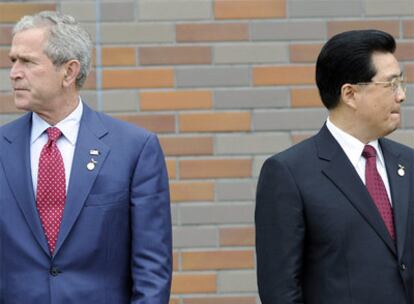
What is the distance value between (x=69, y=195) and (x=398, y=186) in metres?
1.16

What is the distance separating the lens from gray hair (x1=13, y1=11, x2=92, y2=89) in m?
4.19

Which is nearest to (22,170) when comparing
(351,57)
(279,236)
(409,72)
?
(279,236)

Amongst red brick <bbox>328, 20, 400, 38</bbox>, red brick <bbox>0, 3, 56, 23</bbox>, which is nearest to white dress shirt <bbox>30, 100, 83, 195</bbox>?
red brick <bbox>0, 3, 56, 23</bbox>

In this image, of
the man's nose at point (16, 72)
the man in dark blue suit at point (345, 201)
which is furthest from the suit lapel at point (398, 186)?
the man's nose at point (16, 72)

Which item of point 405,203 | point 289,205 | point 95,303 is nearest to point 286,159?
point 289,205

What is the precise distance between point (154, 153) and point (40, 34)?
580mm

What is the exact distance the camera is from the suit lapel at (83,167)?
13.4 ft

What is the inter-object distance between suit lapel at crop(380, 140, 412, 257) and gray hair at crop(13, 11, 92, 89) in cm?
113

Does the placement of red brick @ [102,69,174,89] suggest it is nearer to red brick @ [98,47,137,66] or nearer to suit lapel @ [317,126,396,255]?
red brick @ [98,47,137,66]

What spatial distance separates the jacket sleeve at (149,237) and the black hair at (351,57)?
0.70 m

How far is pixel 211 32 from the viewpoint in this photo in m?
5.46

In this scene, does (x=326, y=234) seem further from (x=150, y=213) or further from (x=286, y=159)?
(x=150, y=213)

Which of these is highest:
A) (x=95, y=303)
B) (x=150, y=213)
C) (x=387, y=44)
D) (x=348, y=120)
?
(x=387, y=44)

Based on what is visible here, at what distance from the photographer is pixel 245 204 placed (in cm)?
548
